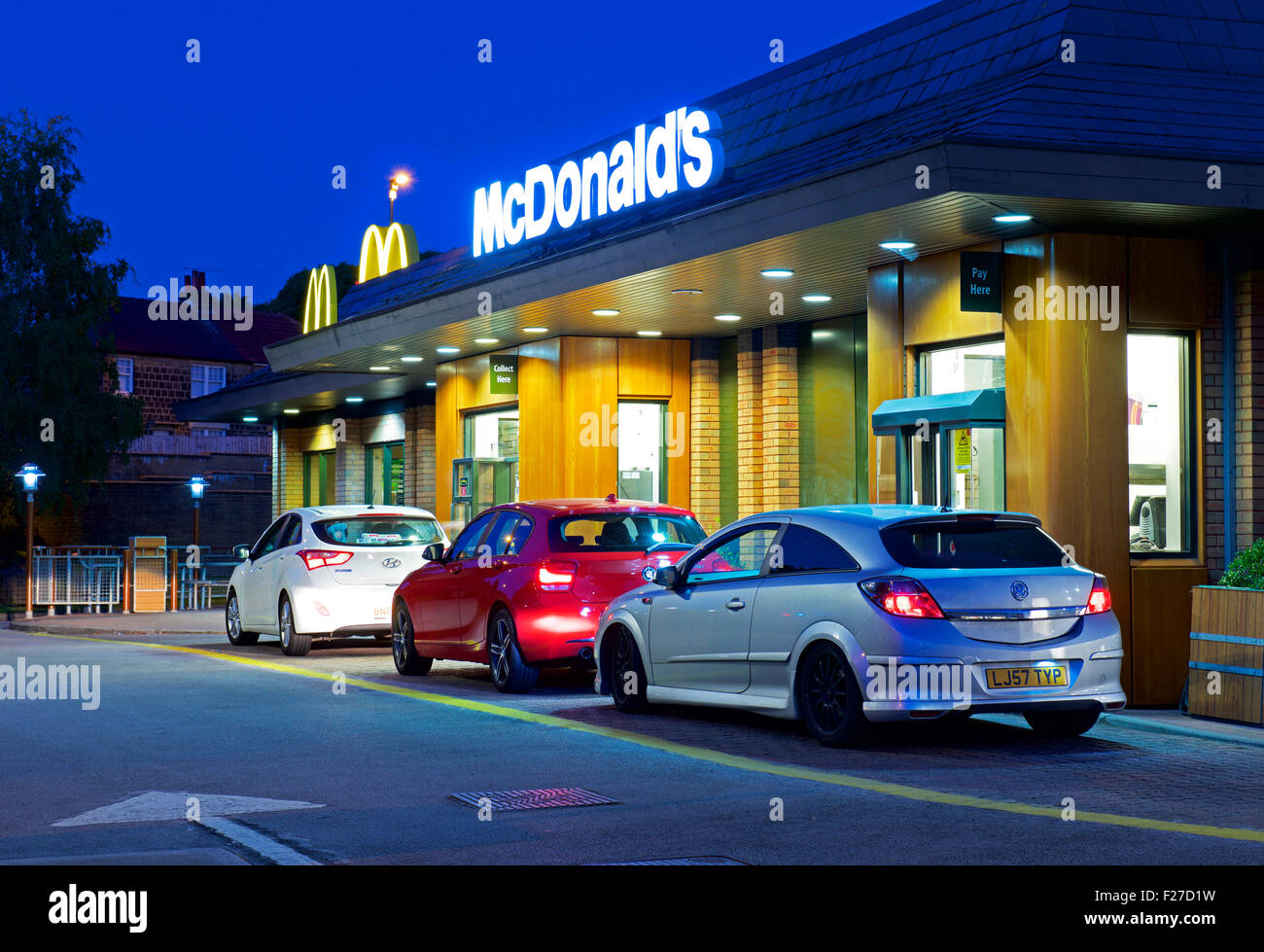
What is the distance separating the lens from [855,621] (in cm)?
1005

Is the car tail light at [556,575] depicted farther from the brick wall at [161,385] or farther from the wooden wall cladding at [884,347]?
the brick wall at [161,385]

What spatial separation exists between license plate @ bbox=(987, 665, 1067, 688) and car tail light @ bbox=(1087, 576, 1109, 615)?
46 centimetres

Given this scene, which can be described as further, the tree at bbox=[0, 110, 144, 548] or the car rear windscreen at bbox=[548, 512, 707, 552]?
the tree at bbox=[0, 110, 144, 548]

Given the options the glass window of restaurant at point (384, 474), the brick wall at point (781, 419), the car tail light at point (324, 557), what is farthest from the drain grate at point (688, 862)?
the glass window of restaurant at point (384, 474)

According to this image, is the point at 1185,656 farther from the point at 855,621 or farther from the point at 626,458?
the point at 626,458

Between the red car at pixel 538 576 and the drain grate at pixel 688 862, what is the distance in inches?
271

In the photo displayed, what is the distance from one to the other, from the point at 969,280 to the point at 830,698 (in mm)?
4995

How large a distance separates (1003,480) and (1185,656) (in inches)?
84.4

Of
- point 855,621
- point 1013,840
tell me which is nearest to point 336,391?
point 855,621

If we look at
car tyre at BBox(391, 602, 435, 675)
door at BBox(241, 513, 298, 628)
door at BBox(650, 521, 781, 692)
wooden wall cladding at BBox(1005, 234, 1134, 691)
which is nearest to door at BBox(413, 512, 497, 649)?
car tyre at BBox(391, 602, 435, 675)

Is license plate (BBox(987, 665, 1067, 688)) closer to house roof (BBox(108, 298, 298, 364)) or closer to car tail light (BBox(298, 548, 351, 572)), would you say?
car tail light (BBox(298, 548, 351, 572))

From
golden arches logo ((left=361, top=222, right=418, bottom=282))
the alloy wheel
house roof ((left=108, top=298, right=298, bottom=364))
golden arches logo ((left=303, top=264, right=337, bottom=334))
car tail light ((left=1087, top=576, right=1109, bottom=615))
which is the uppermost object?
house roof ((left=108, top=298, right=298, bottom=364))

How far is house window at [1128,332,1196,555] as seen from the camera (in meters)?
13.9

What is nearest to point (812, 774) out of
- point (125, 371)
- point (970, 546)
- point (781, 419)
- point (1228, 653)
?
point (970, 546)
